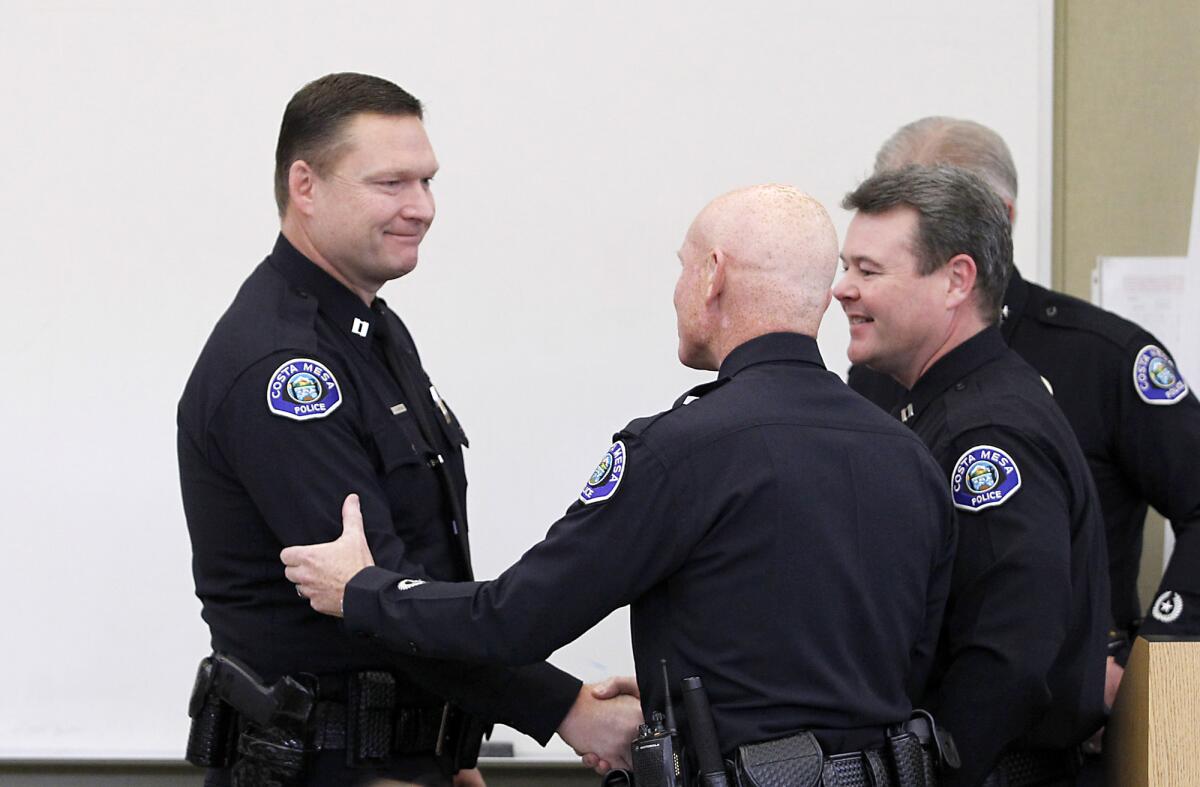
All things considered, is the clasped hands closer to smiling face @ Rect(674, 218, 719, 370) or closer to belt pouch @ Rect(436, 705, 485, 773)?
belt pouch @ Rect(436, 705, 485, 773)

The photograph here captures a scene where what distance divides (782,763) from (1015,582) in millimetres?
482

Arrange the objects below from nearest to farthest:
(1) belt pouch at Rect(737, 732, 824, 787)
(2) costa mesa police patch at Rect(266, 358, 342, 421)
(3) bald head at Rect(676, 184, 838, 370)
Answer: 1. (1) belt pouch at Rect(737, 732, 824, 787)
2. (3) bald head at Rect(676, 184, 838, 370)
3. (2) costa mesa police patch at Rect(266, 358, 342, 421)

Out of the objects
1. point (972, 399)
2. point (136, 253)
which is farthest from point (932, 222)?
point (136, 253)

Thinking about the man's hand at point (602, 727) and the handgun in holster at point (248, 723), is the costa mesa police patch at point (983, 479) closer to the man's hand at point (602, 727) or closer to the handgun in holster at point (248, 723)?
the man's hand at point (602, 727)

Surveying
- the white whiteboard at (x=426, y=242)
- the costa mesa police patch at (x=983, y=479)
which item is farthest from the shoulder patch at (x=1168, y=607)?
the white whiteboard at (x=426, y=242)

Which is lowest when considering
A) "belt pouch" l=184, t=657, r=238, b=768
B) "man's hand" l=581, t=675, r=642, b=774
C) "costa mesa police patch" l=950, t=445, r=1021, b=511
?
"belt pouch" l=184, t=657, r=238, b=768

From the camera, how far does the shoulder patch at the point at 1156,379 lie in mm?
2568

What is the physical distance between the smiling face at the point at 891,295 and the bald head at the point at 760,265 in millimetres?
369

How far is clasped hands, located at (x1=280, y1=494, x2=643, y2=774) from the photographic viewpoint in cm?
192

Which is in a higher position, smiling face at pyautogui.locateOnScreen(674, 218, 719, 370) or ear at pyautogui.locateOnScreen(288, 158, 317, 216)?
ear at pyautogui.locateOnScreen(288, 158, 317, 216)

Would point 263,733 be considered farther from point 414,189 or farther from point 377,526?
point 414,189

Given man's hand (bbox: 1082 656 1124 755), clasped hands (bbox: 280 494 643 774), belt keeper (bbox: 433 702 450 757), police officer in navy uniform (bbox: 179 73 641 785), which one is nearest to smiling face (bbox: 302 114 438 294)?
police officer in navy uniform (bbox: 179 73 641 785)

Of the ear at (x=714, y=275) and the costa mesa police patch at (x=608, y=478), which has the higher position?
the ear at (x=714, y=275)

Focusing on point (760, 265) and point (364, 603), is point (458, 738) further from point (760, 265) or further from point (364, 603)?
point (760, 265)
